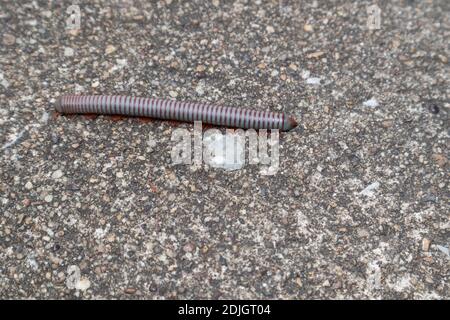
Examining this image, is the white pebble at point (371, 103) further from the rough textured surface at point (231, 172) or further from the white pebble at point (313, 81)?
the white pebble at point (313, 81)

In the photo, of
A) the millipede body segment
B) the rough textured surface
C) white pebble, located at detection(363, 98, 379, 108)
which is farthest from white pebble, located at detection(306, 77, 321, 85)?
the millipede body segment

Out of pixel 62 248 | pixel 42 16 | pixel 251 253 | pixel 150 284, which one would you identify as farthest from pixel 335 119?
pixel 42 16

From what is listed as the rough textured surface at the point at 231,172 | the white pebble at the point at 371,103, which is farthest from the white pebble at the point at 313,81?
the white pebble at the point at 371,103

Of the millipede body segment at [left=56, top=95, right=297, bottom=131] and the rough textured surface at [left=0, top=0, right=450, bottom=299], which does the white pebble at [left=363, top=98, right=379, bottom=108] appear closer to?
the rough textured surface at [left=0, top=0, right=450, bottom=299]

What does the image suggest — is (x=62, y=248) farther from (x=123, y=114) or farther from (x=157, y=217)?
(x=123, y=114)

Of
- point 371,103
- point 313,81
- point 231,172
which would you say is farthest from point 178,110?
point 371,103

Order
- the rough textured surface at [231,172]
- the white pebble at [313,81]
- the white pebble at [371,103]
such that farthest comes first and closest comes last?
1. the white pebble at [313,81]
2. the white pebble at [371,103]
3. the rough textured surface at [231,172]

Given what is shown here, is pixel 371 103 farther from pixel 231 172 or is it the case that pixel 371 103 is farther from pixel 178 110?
pixel 178 110
